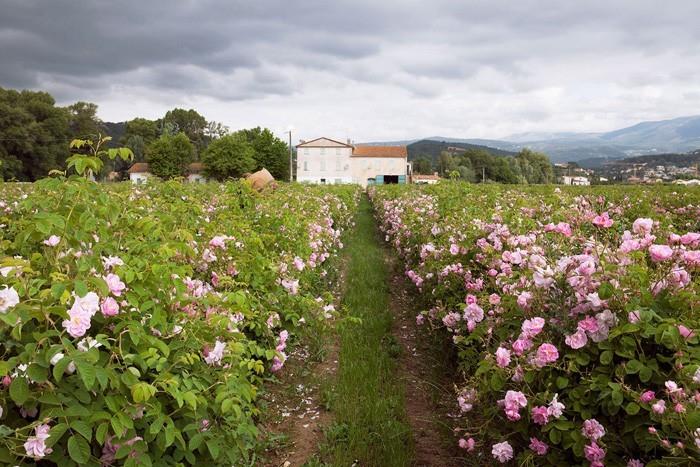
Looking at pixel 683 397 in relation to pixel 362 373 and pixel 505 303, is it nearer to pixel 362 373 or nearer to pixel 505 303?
pixel 505 303

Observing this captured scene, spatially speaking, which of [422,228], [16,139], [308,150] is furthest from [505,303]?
[308,150]

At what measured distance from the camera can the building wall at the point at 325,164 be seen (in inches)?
2562

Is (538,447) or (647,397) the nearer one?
(647,397)

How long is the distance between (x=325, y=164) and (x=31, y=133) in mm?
33566

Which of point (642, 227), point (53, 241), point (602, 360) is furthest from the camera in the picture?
point (642, 227)

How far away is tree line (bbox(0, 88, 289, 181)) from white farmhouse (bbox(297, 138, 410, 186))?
7.92 meters

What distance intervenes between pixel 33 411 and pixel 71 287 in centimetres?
46

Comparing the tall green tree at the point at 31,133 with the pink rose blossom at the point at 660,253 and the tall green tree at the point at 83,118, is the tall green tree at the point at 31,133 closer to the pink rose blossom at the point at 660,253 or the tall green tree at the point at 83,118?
the tall green tree at the point at 83,118


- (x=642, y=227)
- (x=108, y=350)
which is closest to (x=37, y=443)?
(x=108, y=350)

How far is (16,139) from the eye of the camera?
50.0m

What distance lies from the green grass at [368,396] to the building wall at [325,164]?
191ft

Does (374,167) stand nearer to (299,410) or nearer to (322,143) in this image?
(322,143)

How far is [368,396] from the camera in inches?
175

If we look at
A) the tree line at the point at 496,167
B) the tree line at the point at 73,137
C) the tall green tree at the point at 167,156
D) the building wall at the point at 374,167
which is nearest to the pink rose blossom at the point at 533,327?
the tree line at the point at 73,137
